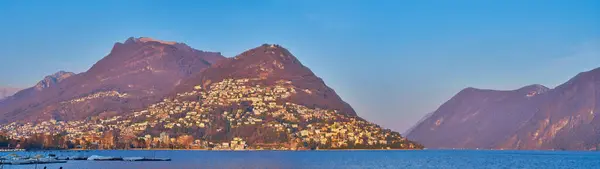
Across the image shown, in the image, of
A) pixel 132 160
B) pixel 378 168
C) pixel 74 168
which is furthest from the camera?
pixel 132 160

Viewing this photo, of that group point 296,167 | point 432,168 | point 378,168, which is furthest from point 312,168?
point 432,168

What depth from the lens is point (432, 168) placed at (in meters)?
162

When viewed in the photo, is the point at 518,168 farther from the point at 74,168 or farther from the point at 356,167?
the point at 74,168

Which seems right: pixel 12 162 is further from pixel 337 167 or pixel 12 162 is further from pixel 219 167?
pixel 337 167

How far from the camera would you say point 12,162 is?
157 m

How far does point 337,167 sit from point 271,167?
15733mm

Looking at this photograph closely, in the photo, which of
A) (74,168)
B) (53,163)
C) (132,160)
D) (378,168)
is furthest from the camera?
(132,160)

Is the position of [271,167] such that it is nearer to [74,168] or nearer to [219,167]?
[219,167]

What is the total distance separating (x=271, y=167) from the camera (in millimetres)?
150750

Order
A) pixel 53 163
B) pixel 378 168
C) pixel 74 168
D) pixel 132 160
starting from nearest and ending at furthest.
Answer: pixel 74 168 < pixel 378 168 < pixel 53 163 < pixel 132 160

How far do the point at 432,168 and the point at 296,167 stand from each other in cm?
3139

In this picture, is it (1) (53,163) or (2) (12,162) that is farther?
(1) (53,163)

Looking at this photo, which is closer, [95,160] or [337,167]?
[337,167]

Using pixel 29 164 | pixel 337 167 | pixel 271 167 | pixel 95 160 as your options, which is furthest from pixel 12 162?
pixel 337 167
